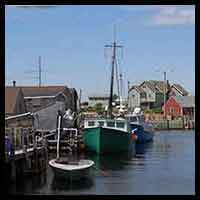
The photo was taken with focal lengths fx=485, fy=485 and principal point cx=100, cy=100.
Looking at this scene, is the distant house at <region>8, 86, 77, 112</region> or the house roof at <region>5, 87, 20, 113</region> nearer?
the house roof at <region>5, 87, 20, 113</region>

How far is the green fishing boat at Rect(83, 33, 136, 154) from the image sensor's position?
14.1 meters

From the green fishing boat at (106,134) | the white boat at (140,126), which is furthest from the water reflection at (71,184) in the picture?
the white boat at (140,126)

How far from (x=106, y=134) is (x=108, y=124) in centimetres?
37

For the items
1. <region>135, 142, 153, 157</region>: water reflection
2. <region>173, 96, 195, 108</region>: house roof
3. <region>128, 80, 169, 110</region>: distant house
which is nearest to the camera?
<region>173, 96, 195, 108</region>: house roof

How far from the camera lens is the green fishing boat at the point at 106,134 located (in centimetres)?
1412

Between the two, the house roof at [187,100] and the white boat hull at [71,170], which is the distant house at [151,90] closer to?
the house roof at [187,100]

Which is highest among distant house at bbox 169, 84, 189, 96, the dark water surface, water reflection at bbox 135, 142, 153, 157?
distant house at bbox 169, 84, 189, 96

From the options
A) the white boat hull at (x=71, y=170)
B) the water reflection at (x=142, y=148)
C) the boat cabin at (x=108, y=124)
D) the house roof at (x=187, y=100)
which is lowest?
the water reflection at (x=142, y=148)

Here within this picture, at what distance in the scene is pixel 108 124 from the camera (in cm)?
1449

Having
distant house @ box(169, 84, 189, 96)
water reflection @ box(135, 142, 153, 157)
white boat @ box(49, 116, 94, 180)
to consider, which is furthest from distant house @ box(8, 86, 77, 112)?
water reflection @ box(135, 142, 153, 157)

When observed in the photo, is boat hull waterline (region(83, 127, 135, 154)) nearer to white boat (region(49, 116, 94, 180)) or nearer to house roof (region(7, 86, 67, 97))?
house roof (region(7, 86, 67, 97))

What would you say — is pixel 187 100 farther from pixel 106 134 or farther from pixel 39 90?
pixel 106 134

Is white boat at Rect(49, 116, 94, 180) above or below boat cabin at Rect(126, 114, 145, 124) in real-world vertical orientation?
below
